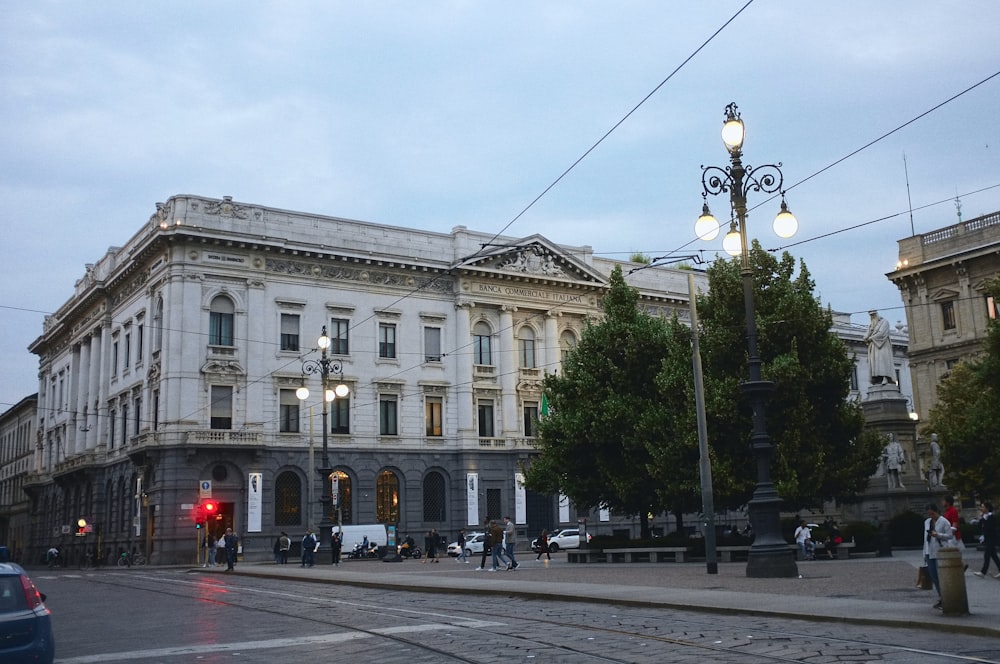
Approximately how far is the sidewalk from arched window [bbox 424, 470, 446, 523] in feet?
82.7

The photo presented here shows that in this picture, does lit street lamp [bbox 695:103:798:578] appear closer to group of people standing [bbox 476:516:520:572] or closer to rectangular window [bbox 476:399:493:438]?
group of people standing [bbox 476:516:520:572]

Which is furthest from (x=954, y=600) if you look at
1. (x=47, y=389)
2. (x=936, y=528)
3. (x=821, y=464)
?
(x=47, y=389)

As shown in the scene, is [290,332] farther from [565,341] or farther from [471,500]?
[565,341]

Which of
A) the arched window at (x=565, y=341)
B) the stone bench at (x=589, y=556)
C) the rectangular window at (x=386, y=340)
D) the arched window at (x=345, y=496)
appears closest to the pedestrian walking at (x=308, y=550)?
the stone bench at (x=589, y=556)

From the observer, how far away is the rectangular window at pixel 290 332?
5232cm

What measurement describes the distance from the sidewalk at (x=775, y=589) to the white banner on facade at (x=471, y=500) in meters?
25.5

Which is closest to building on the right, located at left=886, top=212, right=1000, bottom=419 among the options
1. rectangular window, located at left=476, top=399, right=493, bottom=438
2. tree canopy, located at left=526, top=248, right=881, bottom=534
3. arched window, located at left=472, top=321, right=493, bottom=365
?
arched window, located at left=472, top=321, right=493, bottom=365

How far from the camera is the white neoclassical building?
49281 millimetres

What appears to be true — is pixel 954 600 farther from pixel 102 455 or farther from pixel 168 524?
pixel 102 455

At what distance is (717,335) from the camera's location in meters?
32.1

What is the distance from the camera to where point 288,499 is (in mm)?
50906

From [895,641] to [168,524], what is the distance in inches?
1664

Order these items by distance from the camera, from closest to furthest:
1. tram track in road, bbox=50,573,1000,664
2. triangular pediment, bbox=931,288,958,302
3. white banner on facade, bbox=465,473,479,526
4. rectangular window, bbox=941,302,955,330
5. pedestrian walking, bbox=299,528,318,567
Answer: tram track in road, bbox=50,573,1000,664 < pedestrian walking, bbox=299,528,318,567 < triangular pediment, bbox=931,288,958,302 < rectangular window, bbox=941,302,955,330 < white banner on facade, bbox=465,473,479,526

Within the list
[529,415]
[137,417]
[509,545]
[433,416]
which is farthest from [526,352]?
[509,545]
